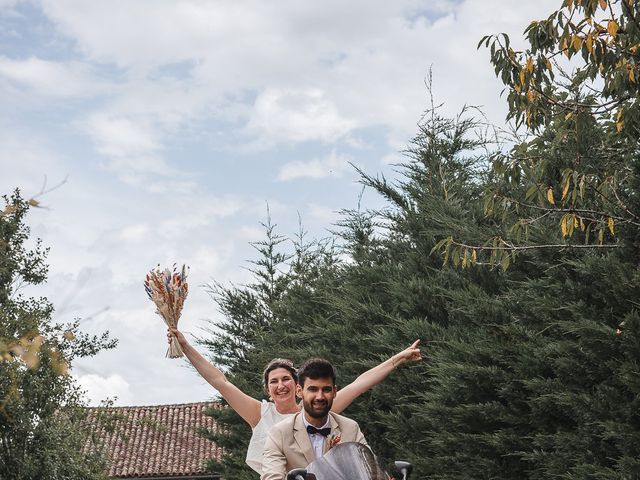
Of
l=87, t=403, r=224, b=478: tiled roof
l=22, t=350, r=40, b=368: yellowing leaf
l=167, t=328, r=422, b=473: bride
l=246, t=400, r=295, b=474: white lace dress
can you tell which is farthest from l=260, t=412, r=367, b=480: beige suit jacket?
l=87, t=403, r=224, b=478: tiled roof

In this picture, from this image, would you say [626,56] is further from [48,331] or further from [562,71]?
[48,331]

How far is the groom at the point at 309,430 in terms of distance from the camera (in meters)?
5.57

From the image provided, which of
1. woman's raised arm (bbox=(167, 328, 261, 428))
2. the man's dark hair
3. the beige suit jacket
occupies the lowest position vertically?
the beige suit jacket

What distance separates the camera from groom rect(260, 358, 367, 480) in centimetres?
557

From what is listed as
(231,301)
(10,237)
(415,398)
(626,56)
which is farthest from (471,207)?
(10,237)

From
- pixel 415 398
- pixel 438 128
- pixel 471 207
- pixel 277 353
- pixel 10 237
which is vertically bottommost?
pixel 415 398

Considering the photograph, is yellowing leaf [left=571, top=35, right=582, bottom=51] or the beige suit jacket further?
yellowing leaf [left=571, top=35, right=582, bottom=51]

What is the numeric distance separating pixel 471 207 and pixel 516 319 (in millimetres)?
3874

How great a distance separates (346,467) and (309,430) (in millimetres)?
932

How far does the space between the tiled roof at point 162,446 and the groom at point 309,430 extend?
116 feet

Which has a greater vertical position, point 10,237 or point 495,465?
point 10,237

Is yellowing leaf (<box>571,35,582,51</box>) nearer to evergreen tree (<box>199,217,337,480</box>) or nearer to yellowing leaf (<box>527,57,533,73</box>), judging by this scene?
yellowing leaf (<box>527,57,533,73</box>)

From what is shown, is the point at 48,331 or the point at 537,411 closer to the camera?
the point at 537,411

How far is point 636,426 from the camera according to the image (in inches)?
361
